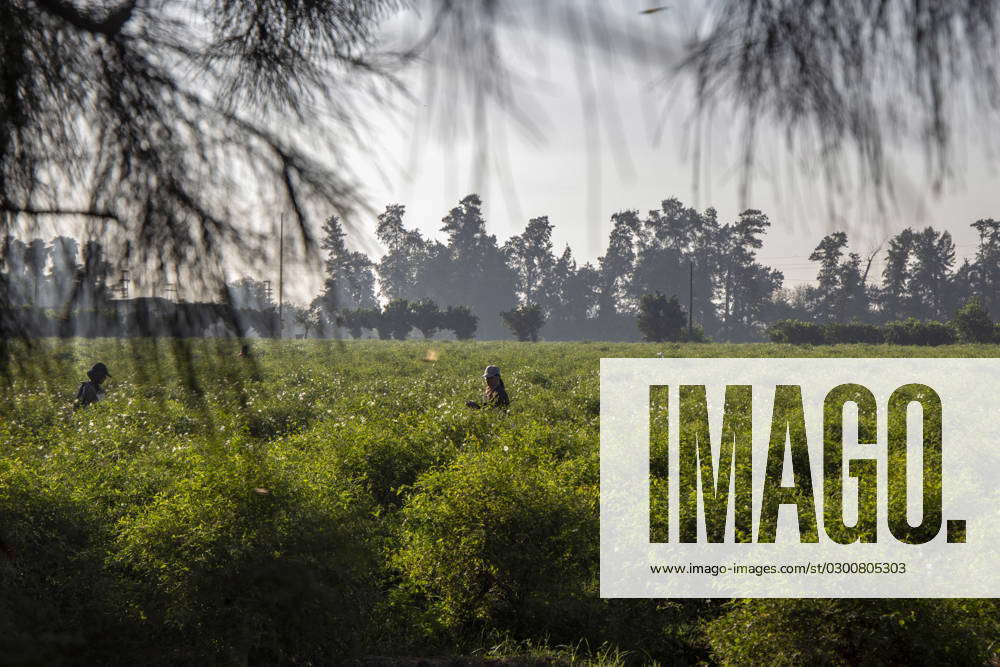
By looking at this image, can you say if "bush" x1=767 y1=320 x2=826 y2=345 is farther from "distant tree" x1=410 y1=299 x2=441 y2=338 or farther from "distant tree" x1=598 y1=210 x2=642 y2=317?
"distant tree" x1=410 y1=299 x2=441 y2=338

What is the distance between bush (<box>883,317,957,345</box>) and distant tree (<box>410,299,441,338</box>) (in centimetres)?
3320

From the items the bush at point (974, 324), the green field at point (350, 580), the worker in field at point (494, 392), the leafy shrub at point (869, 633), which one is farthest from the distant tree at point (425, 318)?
the leafy shrub at point (869, 633)

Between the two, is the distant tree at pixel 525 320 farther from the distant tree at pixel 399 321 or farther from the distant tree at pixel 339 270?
the distant tree at pixel 339 270

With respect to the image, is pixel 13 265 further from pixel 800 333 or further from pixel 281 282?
pixel 800 333

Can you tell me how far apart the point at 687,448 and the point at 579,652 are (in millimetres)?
3983

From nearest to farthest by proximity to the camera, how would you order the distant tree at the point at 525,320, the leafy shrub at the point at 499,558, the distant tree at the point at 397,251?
the distant tree at the point at 397,251, the leafy shrub at the point at 499,558, the distant tree at the point at 525,320

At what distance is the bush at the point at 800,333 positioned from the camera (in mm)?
47688

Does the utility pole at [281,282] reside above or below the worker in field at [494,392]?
above

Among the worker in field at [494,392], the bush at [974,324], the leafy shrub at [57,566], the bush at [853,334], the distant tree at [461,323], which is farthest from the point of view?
the distant tree at [461,323]

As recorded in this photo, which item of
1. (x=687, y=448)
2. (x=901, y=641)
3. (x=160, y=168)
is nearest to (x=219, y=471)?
(x=160, y=168)

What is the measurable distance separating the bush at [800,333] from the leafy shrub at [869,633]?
1815 inches

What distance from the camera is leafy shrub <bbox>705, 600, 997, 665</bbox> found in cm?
421

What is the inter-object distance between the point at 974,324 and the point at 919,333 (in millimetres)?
2951

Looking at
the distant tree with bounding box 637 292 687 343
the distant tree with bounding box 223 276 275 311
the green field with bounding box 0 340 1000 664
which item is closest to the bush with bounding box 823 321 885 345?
the distant tree with bounding box 637 292 687 343
